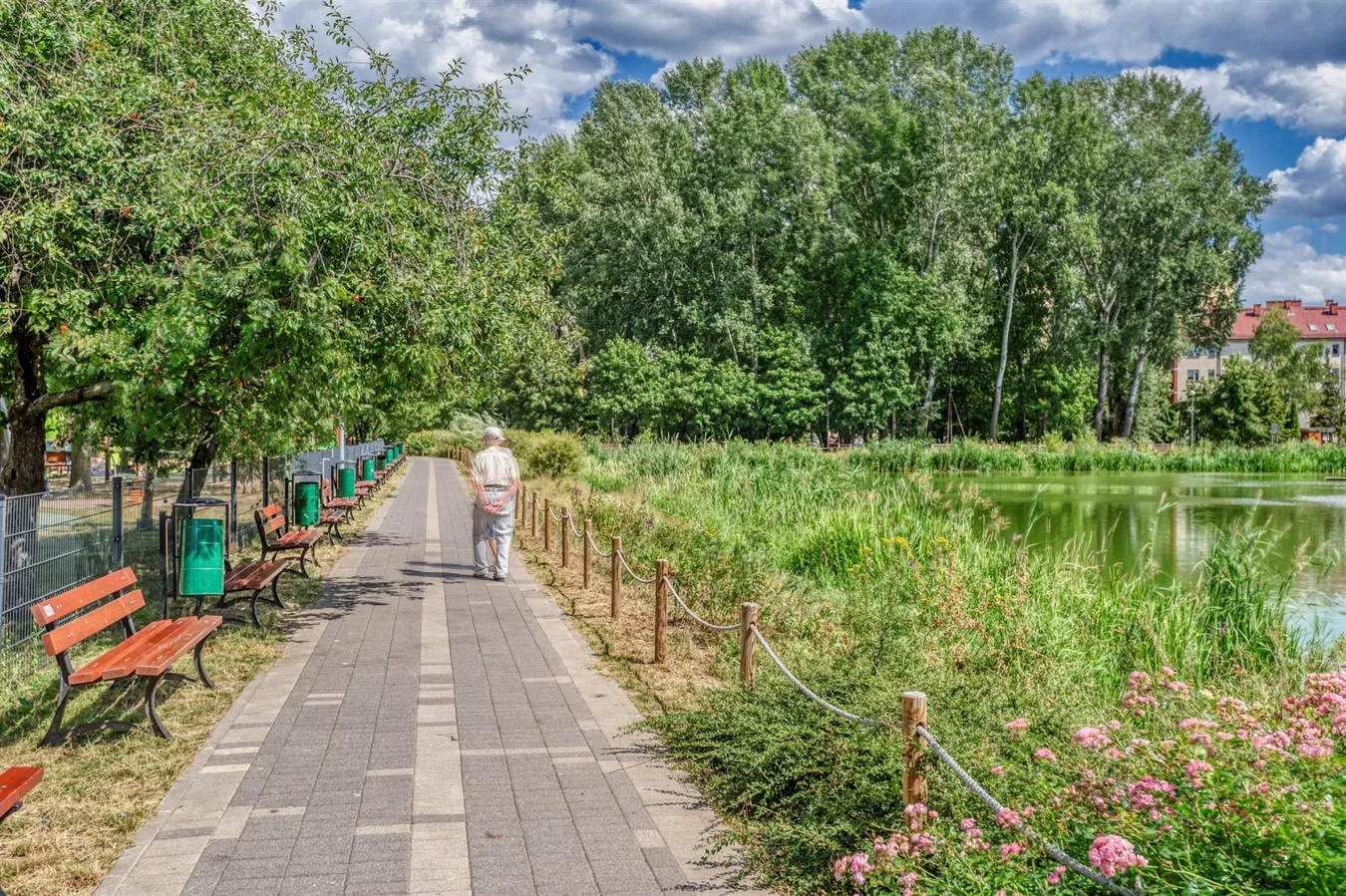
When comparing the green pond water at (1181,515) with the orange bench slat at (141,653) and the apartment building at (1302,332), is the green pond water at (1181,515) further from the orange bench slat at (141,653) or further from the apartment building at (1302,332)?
the apartment building at (1302,332)

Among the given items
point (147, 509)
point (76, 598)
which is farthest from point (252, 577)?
point (76, 598)

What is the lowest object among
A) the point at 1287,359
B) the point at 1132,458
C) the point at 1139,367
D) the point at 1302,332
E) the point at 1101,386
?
the point at 1132,458

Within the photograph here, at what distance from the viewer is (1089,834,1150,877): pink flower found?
293 cm

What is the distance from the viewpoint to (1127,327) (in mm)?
52469

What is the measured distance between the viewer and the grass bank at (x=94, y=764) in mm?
4695

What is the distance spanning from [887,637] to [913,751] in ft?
9.24

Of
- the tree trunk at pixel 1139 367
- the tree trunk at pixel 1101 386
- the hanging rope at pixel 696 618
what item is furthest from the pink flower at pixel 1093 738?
the tree trunk at pixel 1101 386

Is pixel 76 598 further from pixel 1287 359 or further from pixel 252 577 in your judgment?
pixel 1287 359

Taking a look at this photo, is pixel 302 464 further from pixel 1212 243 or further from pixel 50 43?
pixel 1212 243

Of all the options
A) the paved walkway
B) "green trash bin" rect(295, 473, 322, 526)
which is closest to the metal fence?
the paved walkway

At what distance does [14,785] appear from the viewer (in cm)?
412

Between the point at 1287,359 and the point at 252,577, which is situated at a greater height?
the point at 1287,359

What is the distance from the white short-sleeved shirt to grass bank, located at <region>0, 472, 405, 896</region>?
13.2 feet

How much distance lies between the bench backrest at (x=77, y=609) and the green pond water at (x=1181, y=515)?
27.6 feet
